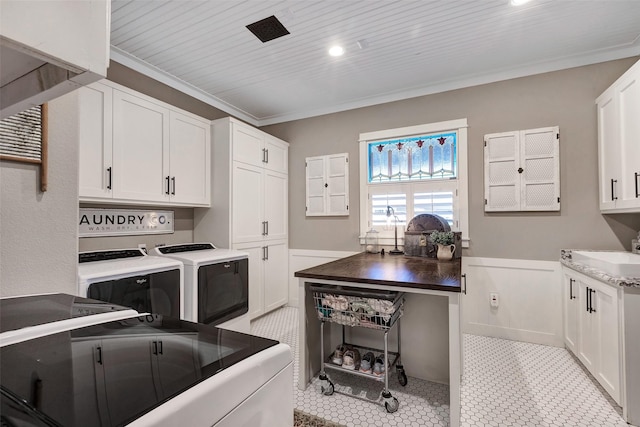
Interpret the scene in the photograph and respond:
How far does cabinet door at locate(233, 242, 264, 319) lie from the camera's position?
3.45 meters

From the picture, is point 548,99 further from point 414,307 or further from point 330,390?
point 330,390

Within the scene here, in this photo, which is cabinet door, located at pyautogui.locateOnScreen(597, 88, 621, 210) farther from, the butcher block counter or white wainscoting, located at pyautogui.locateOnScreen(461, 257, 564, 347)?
the butcher block counter

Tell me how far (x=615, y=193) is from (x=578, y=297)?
2.95 ft

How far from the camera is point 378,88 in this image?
11.4 ft

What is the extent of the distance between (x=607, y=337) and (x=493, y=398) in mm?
838

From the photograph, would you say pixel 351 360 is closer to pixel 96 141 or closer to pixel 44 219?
pixel 44 219

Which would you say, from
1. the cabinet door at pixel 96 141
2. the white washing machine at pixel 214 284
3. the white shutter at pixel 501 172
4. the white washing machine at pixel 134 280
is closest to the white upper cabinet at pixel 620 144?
the white shutter at pixel 501 172

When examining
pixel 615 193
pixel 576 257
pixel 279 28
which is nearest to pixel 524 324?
pixel 576 257

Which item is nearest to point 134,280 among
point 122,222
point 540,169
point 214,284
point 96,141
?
point 214,284

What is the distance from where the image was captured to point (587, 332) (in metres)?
2.26

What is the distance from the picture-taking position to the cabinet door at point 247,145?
10.8 ft

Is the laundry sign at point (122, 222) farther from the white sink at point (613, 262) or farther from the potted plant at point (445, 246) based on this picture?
the white sink at point (613, 262)

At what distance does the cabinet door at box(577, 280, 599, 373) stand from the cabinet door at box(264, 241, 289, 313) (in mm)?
3031

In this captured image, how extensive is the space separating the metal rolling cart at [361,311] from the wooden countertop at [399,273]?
10 centimetres
